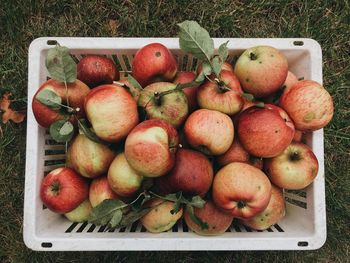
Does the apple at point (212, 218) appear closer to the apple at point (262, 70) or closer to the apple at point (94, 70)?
the apple at point (262, 70)

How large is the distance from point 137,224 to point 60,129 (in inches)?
21.7

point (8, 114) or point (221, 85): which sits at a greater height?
point (221, 85)

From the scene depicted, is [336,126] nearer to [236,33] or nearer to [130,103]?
[236,33]

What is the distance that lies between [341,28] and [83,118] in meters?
1.54

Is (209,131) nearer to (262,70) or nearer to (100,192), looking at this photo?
(262,70)

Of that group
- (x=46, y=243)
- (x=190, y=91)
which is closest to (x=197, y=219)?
(x=190, y=91)

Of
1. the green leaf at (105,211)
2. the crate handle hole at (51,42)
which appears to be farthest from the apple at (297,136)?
the crate handle hole at (51,42)

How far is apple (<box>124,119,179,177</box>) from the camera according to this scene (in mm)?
1344

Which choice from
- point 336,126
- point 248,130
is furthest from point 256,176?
point 336,126

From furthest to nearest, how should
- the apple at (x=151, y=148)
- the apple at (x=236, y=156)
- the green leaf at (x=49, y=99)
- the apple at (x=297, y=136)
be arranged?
1. the apple at (x=297, y=136)
2. the apple at (x=236, y=156)
3. the green leaf at (x=49, y=99)
4. the apple at (x=151, y=148)

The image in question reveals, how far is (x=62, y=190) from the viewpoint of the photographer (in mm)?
1563

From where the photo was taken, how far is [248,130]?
1.49 meters

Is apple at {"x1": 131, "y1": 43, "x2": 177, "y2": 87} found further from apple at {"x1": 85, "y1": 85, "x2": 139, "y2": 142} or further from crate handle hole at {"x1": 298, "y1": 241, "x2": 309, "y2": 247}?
crate handle hole at {"x1": 298, "y1": 241, "x2": 309, "y2": 247}

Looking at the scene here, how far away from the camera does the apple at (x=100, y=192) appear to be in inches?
61.4
